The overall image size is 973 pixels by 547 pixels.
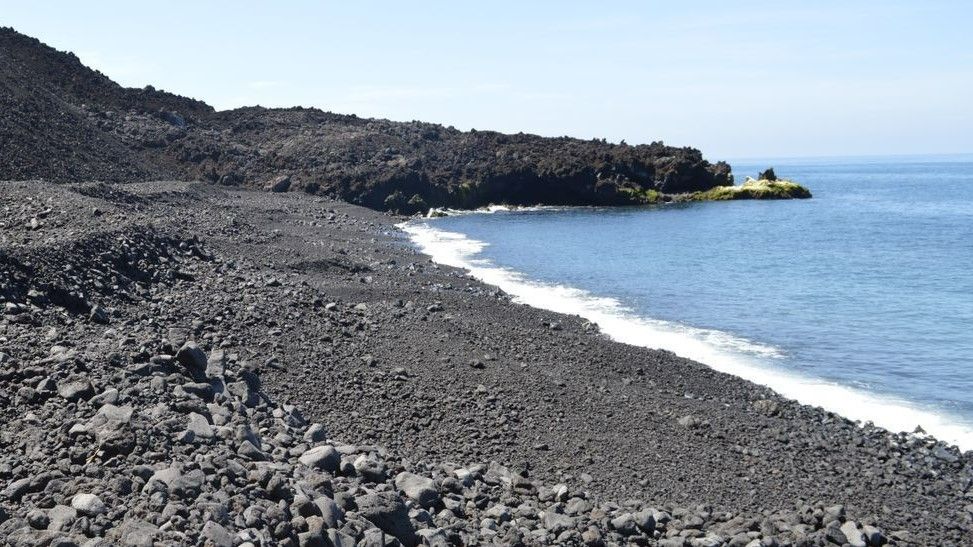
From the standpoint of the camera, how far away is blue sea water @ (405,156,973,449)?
1709 cm

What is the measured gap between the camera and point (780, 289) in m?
29.0

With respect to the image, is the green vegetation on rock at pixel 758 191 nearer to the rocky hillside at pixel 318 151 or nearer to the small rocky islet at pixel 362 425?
the rocky hillside at pixel 318 151

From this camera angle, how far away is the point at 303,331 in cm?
1430

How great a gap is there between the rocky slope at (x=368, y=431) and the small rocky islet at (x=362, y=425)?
0.03 metres

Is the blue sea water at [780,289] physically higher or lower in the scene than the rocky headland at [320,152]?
lower

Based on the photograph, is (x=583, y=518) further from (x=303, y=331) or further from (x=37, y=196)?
(x=37, y=196)

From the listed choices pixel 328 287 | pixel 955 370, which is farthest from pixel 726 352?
pixel 328 287

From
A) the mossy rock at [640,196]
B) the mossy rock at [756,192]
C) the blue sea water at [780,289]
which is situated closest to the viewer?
the blue sea water at [780,289]

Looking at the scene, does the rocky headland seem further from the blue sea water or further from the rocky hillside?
the blue sea water

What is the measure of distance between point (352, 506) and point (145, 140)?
189 feet

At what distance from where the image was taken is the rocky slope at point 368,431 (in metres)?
6.83

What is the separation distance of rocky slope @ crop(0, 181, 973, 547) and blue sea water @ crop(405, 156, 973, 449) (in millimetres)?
2543

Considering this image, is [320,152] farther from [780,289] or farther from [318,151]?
[780,289]

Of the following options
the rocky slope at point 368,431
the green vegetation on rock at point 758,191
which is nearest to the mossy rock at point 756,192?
the green vegetation on rock at point 758,191
